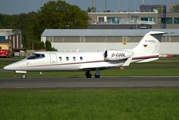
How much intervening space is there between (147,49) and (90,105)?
1980 cm

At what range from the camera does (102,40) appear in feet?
296

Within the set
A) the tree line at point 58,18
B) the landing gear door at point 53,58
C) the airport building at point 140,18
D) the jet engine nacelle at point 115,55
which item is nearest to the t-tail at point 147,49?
the jet engine nacelle at point 115,55

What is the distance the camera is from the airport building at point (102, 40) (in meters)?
89.3

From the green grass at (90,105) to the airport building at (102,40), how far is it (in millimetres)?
63474

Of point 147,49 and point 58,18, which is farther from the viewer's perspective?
point 58,18

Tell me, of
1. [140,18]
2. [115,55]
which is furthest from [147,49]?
[140,18]

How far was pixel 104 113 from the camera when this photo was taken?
1842 cm

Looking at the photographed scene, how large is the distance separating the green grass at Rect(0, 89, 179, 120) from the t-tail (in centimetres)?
1308

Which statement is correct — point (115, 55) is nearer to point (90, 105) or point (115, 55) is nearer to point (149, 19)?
point (90, 105)

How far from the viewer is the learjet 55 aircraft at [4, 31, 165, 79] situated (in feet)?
122

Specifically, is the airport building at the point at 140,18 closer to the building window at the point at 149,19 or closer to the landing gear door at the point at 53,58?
the building window at the point at 149,19

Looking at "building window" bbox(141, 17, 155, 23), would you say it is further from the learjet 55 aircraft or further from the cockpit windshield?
the cockpit windshield

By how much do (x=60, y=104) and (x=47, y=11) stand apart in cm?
10127

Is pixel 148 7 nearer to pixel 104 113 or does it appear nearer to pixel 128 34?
pixel 128 34
